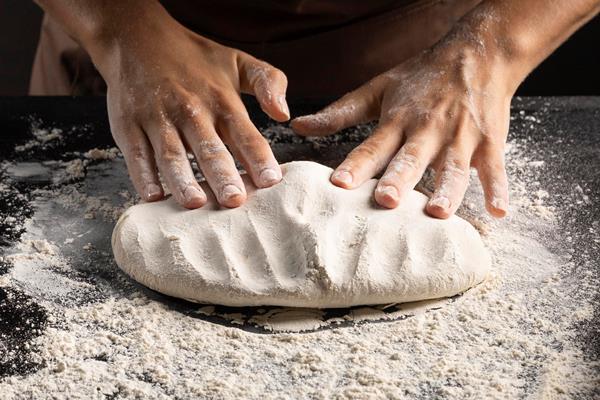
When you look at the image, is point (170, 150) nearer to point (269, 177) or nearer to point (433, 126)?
point (269, 177)

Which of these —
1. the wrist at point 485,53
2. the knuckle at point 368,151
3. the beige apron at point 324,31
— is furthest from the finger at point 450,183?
the beige apron at point 324,31

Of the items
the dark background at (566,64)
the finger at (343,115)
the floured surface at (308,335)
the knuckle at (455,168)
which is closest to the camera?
the floured surface at (308,335)

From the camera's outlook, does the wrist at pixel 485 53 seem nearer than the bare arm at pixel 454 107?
No

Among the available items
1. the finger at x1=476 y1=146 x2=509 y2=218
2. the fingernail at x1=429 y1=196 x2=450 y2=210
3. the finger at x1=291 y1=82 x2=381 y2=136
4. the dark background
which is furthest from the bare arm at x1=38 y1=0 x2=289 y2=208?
the dark background

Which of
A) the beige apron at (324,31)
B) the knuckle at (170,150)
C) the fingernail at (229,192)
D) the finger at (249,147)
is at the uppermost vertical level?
the beige apron at (324,31)

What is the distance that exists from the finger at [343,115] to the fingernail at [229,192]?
1.00 ft

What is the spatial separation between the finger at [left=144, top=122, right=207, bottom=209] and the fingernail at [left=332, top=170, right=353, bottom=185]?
0.22 meters

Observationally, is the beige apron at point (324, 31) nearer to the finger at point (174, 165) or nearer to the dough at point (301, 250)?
the finger at point (174, 165)

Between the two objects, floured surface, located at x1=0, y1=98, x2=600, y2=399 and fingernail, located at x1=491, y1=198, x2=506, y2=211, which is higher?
fingernail, located at x1=491, y1=198, x2=506, y2=211

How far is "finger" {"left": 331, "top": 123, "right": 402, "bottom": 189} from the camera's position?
1.44 m

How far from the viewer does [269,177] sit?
1.42m

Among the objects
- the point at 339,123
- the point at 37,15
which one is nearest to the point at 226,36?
the point at 339,123

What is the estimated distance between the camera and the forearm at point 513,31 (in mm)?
1716

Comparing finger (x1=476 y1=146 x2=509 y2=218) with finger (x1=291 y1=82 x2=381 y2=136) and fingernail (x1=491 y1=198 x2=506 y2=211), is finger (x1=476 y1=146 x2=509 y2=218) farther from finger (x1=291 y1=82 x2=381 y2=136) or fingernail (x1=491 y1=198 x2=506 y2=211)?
finger (x1=291 y1=82 x2=381 y2=136)
